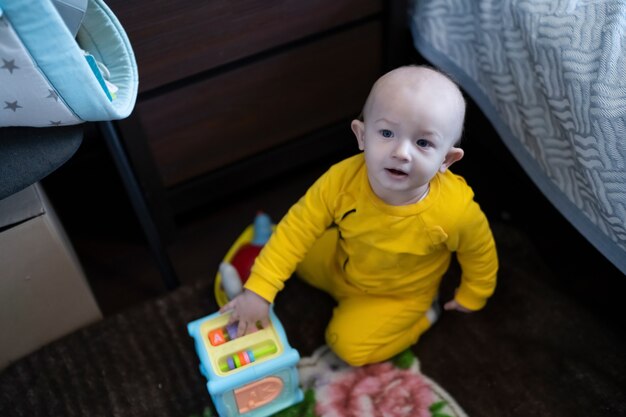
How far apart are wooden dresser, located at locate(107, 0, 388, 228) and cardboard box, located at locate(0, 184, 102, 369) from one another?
0.71ft

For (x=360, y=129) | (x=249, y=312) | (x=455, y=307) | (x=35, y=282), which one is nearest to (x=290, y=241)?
(x=249, y=312)

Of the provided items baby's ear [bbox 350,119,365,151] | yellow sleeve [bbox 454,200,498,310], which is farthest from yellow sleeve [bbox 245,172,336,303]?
yellow sleeve [bbox 454,200,498,310]

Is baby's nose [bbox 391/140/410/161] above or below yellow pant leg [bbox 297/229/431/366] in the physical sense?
above

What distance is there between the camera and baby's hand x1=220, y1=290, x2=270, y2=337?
1.03m

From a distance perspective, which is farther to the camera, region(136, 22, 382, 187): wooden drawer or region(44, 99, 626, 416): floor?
region(136, 22, 382, 187): wooden drawer

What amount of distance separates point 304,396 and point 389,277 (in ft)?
0.86

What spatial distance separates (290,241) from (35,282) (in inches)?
18.8

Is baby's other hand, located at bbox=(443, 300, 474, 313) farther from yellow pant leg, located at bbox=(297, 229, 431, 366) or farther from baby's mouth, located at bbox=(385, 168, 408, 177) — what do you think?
baby's mouth, located at bbox=(385, 168, 408, 177)

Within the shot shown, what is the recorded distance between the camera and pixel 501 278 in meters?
1.27

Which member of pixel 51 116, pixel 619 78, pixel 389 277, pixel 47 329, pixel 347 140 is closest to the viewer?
pixel 51 116

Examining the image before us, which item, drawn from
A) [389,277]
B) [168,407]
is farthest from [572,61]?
[168,407]

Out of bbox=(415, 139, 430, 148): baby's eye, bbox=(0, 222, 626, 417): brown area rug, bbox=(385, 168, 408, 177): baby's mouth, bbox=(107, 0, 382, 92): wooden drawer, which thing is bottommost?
bbox=(0, 222, 626, 417): brown area rug

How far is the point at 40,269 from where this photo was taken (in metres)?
1.11

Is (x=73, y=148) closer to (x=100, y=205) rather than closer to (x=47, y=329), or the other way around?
(x=47, y=329)
